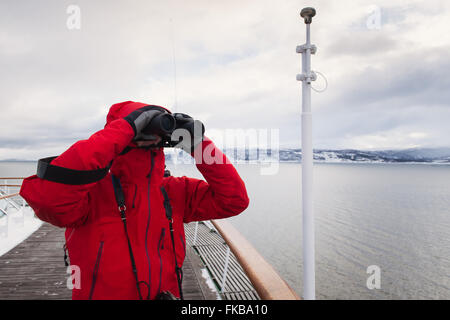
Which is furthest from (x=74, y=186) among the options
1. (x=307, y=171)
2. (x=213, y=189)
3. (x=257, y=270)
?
(x=307, y=171)

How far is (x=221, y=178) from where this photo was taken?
128 cm

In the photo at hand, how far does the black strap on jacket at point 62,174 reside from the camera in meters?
0.92

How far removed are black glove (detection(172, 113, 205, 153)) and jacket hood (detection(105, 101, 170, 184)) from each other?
0.36 ft

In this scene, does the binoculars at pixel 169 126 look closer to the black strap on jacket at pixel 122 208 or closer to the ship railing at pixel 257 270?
the black strap on jacket at pixel 122 208

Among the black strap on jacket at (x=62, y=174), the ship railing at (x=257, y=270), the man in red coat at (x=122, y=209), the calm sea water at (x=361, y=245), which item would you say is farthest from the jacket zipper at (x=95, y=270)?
the calm sea water at (x=361, y=245)

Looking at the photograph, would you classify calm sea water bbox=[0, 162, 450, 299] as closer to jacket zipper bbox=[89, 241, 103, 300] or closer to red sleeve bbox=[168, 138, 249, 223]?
red sleeve bbox=[168, 138, 249, 223]

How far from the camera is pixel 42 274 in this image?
2.91 m

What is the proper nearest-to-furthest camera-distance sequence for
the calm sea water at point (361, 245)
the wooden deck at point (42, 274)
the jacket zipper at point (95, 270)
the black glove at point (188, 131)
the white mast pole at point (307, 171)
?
the jacket zipper at point (95, 270) < the black glove at point (188, 131) < the white mast pole at point (307, 171) < the wooden deck at point (42, 274) < the calm sea water at point (361, 245)

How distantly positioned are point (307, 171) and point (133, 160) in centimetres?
146

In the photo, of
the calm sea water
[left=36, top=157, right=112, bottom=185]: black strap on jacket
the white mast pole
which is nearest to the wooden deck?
the white mast pole

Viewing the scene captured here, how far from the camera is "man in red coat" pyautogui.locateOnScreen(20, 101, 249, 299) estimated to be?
3.17 feet

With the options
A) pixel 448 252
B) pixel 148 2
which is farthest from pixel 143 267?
pixel 448 252

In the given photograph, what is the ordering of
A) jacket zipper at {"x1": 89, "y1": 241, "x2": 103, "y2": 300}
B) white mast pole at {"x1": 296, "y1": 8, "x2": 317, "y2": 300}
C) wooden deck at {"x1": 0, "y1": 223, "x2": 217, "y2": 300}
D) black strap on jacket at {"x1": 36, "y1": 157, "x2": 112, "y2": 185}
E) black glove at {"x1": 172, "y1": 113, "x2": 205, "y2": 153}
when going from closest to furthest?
black strap on jacket at {"x1": 36, "y1": 157, "x2": 112, "y2": 185}
jacket zipper at {"x1": 89, "y1": 241, "x2": 103, "y2": 300}
black glove at {"x1": 172, "y1": 113, "x2": 205, "y2": 153}
white mast pole at {"x1": 296, "y1": 8, "x2": 317, "y2": 300}
wooden deck at {"x1": 0, "y1": 223, "x2": 217, "y2": 300}
